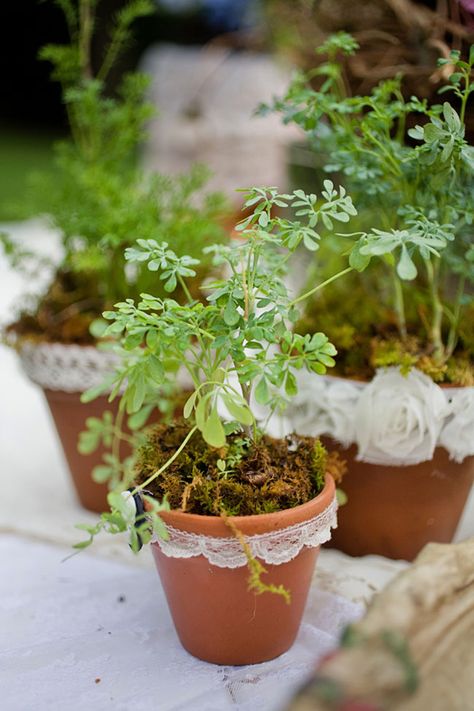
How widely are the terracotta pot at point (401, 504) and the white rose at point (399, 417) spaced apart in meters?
0.03

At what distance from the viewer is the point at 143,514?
28.3 inches

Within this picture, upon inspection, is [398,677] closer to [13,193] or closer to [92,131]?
[92,131]

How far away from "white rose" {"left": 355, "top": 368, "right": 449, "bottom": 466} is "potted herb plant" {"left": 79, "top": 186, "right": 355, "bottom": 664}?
11 centimetres

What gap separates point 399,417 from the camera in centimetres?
90

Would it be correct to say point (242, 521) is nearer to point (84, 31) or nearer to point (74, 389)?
point (74, 389)

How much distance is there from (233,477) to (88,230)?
52cm

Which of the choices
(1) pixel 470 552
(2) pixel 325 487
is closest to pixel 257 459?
(2) pixel 325 487

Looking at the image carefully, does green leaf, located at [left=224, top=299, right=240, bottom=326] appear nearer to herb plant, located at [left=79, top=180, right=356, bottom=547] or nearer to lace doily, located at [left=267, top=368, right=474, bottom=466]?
herb plant, located at [left=79, top=180, right=356, bottom=547]

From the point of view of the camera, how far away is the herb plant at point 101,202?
3.71ft

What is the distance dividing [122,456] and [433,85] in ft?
2.29

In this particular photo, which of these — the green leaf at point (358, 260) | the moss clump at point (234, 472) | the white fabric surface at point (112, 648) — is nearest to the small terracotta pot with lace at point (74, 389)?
the white fabric surface at point (112, 648)

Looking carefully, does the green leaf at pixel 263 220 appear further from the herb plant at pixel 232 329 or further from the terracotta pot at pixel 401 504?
the terracotta pot at pixel 401 504

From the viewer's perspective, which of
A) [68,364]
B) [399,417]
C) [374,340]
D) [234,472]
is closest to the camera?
[234,472]

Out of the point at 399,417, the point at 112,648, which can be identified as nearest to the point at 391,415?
the point at 399,417
